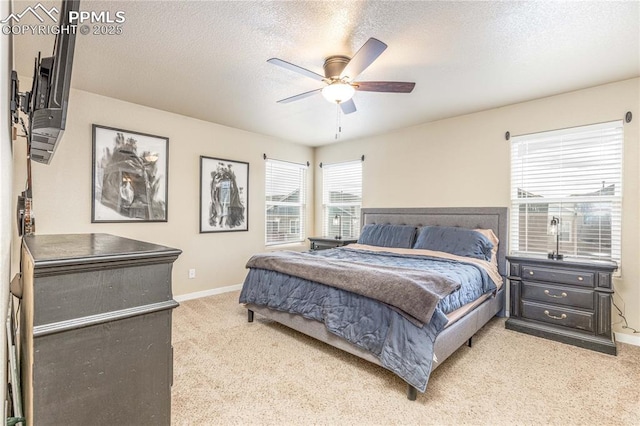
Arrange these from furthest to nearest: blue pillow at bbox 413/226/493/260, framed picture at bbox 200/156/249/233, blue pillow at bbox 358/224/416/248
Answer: framed picture at bbox 200/156/249/233
blue pillow at bbox 358/224/416/248
blue pillow at bbox 413/226/493/260

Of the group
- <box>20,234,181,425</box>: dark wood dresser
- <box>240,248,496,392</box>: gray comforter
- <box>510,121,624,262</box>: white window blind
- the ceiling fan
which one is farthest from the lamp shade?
<box>510,121,624,262</box>: white window blind

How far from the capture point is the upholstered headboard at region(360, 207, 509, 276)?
3.66 metres

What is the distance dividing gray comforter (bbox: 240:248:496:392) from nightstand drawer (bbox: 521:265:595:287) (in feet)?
1.29

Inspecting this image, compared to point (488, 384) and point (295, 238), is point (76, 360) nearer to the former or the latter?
point (488, 384)

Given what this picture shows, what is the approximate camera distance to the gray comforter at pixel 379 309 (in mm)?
2023

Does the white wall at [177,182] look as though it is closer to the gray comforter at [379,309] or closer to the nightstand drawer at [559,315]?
the gray comforter at [379,309]

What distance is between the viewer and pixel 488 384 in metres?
2.19

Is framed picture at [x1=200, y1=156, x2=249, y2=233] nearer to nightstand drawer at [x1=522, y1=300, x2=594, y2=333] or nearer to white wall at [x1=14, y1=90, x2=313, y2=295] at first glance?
white wall at [x1=14, y1=90, x2=313, y2=295]

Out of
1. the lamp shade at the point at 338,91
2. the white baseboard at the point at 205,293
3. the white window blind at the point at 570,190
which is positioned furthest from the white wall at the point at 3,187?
the white window blind at the point at 570,190

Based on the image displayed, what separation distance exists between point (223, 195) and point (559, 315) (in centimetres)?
419

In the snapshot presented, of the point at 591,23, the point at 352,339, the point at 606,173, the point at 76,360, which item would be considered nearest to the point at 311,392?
the point at 352,339

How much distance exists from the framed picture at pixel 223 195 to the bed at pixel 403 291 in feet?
4.87

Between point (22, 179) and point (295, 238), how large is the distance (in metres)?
3.70

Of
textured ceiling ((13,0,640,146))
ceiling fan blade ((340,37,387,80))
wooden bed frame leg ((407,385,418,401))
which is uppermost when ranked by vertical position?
textured ceiling ((13,0,640,146))
